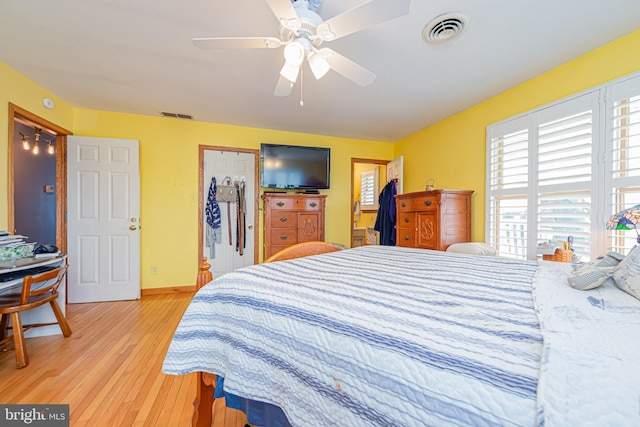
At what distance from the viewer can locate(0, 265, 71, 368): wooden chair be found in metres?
1.76

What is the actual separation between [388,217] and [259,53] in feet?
9.35

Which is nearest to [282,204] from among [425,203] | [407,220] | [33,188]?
[407,220]

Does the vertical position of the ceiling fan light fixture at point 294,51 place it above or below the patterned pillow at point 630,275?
above

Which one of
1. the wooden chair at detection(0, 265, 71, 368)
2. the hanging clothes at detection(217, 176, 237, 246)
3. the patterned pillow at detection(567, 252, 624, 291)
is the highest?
the hanging clothes at detection(217, 176, 237, 246)

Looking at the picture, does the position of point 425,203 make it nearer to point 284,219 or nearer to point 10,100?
point 284,219

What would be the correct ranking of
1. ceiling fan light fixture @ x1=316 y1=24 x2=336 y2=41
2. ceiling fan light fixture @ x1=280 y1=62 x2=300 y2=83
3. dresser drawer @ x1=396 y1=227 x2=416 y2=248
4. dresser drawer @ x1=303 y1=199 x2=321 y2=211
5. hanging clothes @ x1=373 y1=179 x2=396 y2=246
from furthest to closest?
hanging clothes @ x1=373 y1=179 x2=396 y2=246
dresser drawer @ x1=303 y1=199 x2=321 y2=211
dresser drawer @ x1=396 y1=227 x2=416 y2=248
ceiling fan light fixture @ x1=280 y1=62 x2=300 y2=83
ceiling fan light fixture @ x1=316 y1=24 x2=336 y2=41

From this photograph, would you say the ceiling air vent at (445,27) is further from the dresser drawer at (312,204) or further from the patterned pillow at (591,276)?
the dresser drawer at (312,204)

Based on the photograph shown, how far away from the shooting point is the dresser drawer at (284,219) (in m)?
3.57

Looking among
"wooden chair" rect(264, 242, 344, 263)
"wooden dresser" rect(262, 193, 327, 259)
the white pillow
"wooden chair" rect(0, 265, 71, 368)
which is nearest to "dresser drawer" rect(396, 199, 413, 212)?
the white pillow

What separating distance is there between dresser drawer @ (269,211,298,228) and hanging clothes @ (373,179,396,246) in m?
1.42

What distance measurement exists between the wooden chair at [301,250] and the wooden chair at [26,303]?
1.83 m

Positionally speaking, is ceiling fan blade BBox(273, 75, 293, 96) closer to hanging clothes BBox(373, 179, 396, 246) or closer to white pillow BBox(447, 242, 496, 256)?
white pillow BBox(447, 242, 496, 256)

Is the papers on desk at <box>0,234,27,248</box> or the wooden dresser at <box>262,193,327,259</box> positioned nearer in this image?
the papers on desk at <box>0,234,27,248</box>

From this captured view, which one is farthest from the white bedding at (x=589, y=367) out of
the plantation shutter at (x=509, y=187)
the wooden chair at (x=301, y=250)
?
the plantation shutter at (x=509, y=187)
